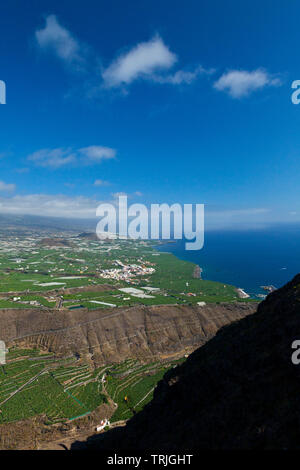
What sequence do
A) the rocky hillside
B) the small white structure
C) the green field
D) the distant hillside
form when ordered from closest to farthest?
the distant hillside < the small white structure < the green field < the rocky hillside

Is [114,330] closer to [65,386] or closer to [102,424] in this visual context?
[65,386]

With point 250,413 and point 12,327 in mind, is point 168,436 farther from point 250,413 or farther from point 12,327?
point 12,327

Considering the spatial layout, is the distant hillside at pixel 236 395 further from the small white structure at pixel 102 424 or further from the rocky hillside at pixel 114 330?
the rocky hillside at pixel 114 330

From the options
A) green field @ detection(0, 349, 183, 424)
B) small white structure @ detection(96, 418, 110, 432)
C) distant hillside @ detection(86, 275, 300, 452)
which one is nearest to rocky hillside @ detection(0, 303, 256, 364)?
green field @ detection(0, 349, 183, 424)

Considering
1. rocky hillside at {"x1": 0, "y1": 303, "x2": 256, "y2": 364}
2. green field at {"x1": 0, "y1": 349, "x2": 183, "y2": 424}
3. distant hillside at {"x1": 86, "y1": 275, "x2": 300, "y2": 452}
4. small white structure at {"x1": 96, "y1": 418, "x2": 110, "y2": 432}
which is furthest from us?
rocky hillside at {"x1": 0, "y1": 303, "x2": 256, "y2": 364}

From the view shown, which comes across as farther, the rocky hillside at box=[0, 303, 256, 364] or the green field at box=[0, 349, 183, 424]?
the rocky hillside at box=[0, 303, 256, 364]

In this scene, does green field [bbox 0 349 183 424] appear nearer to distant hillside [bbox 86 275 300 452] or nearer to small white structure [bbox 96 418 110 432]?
small white structure [bbox 96 418 110 432]
